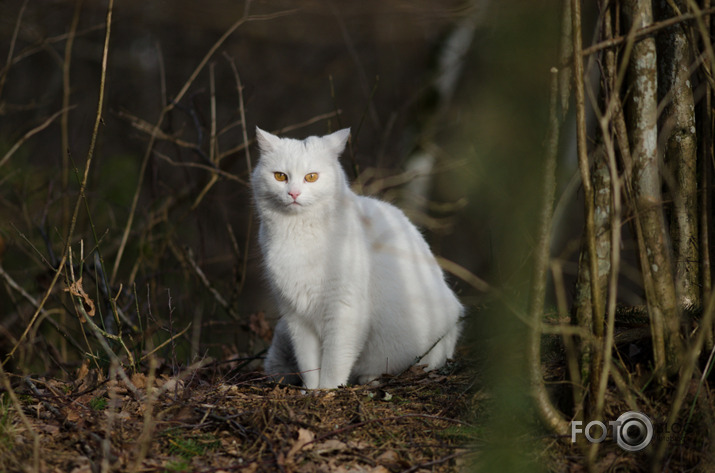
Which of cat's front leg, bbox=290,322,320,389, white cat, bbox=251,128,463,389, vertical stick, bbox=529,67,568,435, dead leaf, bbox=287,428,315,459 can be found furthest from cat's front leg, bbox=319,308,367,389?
vertical stick, bbox=529,67,568,435

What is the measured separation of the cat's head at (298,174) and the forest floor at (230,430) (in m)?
1.06

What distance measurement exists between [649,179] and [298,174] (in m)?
1.77

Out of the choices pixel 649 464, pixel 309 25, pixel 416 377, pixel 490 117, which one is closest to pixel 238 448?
pixel 416 377

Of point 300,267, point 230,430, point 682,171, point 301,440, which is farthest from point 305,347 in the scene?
point 682,171

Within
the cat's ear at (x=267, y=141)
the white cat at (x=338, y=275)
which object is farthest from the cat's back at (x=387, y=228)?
the cat's ear at (x=267, y=141)

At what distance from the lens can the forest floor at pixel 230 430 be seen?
190 centimetres

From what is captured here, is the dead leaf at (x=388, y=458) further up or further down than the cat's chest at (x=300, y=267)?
further down

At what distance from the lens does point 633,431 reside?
1914 mm

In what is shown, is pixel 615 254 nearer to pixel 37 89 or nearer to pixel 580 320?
pixel 580 320

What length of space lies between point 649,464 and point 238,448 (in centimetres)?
134

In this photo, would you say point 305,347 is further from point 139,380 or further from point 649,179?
point 649,179

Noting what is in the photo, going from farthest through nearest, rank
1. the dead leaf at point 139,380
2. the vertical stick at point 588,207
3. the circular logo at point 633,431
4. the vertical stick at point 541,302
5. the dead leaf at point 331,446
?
1. the dead leaf at point 139,380
2. the dead leaf at point 331,446
3. the circular logo at point 633,431
4. the vertical stick at point 588,207
5. the vertical stick at point 541,302

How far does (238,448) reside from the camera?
81.1 inches

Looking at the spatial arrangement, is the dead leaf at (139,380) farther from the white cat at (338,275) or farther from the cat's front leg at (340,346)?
the cat's front leg at (340,346)
